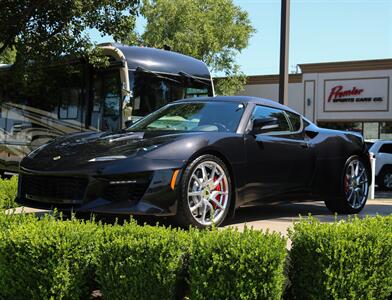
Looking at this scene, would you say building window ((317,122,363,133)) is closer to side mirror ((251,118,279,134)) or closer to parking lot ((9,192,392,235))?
parking lot ((9,192,392,235))

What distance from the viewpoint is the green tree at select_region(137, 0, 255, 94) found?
31.6 metres

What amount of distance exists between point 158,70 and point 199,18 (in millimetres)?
21395

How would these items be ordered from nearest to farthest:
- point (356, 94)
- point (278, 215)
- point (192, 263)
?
1. point (192, 263)
2. point (278, 215)
3. point (356, 94)

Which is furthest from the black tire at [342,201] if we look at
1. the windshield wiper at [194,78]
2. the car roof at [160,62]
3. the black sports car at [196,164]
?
the windshield wiper at [194,78]

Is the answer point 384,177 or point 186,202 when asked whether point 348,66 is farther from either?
point 186,202

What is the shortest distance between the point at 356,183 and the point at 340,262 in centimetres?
380

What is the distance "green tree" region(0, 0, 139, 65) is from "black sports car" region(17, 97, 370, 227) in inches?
173

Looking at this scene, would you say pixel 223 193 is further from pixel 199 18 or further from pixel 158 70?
pixel 199 18

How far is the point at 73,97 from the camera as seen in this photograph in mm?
11922

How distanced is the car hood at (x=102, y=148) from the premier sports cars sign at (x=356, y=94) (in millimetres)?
24342

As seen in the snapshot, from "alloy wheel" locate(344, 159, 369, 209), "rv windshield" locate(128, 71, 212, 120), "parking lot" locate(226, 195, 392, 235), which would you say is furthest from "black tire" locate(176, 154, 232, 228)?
"rv windshield" locate(128, 71, 212, 120)

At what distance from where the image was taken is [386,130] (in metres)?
27.8

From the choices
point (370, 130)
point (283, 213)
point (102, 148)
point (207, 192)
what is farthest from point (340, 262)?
point (370, 130)

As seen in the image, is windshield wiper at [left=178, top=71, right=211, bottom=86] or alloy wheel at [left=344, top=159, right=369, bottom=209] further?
windshield wiper at [left=178, top=71, right=211, bottom=86]
